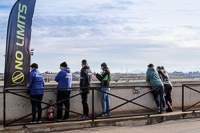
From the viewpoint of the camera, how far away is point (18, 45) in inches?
317

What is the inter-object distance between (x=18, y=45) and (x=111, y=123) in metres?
3.34

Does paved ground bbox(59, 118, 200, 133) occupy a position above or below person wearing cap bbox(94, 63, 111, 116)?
below

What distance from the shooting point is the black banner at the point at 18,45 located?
793 cm

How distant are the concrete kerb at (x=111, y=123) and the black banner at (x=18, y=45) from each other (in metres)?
1.16

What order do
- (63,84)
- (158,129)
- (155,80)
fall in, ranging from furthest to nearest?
(155,80)
(63,84)
(158,129)

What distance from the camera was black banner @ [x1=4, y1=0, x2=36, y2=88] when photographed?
7930 mm

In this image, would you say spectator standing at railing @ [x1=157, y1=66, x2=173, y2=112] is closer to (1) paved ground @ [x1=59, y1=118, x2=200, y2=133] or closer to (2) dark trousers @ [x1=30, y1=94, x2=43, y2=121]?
(1) paved ground @ [x1=59, y1=118, x2=200, y2=133]

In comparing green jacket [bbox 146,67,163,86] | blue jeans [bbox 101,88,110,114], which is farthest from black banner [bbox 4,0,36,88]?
green jacket [bbox 146,67,163,86]

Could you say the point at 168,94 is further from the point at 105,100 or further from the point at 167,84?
the point at 105,100

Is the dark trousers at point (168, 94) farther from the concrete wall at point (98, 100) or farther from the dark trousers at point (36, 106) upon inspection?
the dark trousers at point (36, 106)

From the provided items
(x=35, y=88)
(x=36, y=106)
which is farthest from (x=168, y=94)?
(x=35, y=88)

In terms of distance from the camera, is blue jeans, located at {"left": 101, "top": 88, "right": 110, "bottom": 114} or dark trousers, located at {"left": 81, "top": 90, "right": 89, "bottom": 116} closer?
dark trousers, located at {"left": 81, "top": 90, "right": 89, "bottom": 116}

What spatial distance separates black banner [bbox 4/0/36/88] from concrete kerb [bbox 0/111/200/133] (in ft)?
3.79

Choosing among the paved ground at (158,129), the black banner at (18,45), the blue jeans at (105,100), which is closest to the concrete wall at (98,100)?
the blue jeans at (105,100)
